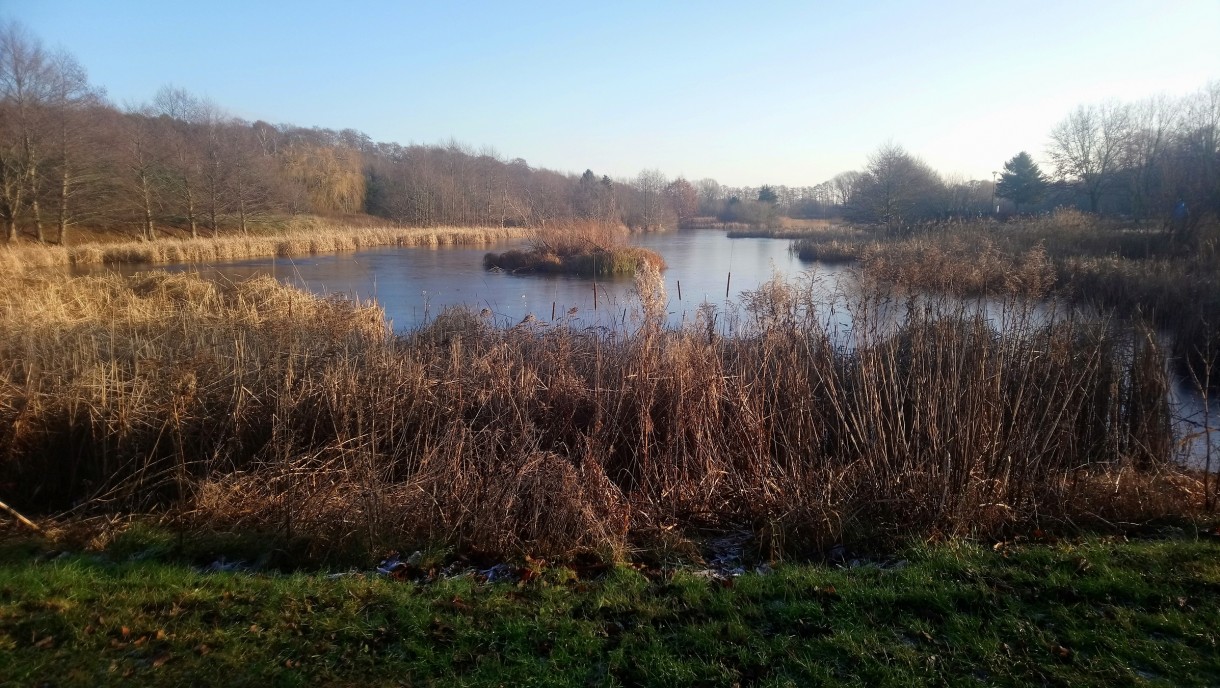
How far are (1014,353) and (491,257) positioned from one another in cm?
2442

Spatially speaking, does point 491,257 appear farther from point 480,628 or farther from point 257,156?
point 480,628

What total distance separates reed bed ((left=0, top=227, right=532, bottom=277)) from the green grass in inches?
682

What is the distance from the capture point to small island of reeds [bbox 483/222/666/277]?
85.3 feet

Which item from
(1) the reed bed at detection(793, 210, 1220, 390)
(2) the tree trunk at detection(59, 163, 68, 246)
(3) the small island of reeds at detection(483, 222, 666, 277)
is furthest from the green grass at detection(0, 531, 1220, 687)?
(2) the tree trunk at detection(59, 163, 68, 246)

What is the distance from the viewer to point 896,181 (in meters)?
34.9

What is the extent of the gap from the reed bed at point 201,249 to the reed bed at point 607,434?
13.4 meters

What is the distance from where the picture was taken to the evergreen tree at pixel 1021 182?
40.2 metres

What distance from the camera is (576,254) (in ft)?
90.2

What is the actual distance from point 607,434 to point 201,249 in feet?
85.0

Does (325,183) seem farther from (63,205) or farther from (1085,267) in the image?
(1085,267)

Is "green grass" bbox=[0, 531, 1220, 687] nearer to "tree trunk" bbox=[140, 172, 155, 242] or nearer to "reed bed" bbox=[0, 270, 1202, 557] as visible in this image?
"reed bed" bbox=[0, 270, 1202, 557]

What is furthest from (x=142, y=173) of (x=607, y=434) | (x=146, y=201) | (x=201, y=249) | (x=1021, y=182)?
(x=1021, y=182)

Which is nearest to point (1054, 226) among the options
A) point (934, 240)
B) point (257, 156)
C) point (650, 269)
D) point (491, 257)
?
point (934, 240)

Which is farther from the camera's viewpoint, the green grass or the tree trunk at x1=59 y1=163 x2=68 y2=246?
the tree trunk at x1=59 y1=163 x2=68 y2=246
